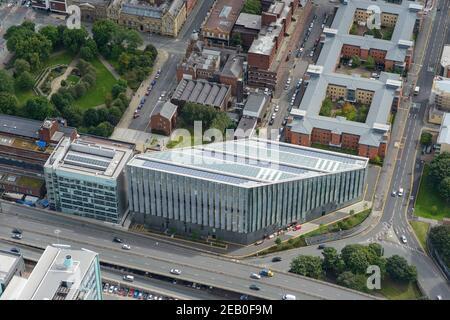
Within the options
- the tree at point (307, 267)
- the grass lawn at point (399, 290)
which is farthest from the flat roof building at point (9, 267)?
the grass lawn at point (399, 290)

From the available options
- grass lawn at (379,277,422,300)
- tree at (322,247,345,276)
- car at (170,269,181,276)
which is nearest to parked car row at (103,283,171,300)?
car at (170,269,181,276)

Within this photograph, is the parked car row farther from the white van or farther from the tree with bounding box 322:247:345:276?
the tree with bounding box 322:247:345:276

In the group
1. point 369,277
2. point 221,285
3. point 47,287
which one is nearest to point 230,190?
point 221,285

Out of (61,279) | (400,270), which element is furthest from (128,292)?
(400,270)

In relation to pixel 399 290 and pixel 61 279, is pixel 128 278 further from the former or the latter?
pixel 399 290

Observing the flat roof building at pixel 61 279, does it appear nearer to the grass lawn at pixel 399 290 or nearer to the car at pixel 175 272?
the car at pixel 175 272

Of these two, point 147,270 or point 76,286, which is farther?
point 147,270
